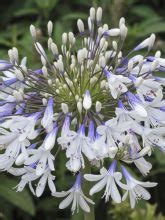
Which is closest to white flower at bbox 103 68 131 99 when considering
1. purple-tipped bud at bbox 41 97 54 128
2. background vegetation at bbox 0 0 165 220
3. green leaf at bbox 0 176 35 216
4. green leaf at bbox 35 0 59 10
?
purple-tipped bud at bbox 41 97 54 128

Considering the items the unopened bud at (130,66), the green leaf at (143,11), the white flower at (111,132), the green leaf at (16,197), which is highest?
the green leaf at (143,11)

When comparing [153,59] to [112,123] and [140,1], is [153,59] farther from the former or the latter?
[140,1]

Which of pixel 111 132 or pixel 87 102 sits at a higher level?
pixel 87 102

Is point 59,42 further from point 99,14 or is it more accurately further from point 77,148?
point 77,148

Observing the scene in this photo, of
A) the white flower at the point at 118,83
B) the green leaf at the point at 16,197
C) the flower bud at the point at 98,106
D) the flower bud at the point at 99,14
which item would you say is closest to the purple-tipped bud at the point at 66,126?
the flower bud at the point at 98,106

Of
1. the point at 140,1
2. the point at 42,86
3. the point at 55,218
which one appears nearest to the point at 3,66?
the point at 42,86

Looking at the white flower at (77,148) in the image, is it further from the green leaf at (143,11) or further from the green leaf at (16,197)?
the green leaf at (143,11)

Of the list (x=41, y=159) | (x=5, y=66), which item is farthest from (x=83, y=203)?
(x=5, y=66)

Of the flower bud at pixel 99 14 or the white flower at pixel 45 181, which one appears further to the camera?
the flower bud at pixel 99 14
